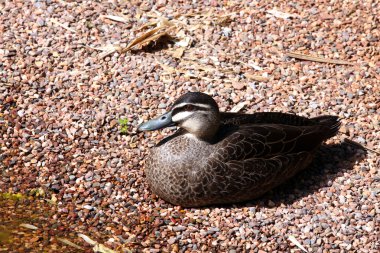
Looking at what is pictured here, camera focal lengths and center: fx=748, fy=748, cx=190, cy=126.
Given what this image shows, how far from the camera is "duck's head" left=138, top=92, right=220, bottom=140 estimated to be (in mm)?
6285

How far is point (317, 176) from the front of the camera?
6.87 metres

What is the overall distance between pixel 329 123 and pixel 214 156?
1.26m

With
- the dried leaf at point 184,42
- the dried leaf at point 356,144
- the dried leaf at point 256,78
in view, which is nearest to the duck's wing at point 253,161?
the dried leaf at point 356,144

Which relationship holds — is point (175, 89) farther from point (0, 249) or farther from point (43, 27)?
point (0, 249)

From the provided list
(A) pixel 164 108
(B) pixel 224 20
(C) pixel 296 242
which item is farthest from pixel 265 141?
(B) pixel 224 20

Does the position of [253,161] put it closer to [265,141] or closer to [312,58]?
[265,141]

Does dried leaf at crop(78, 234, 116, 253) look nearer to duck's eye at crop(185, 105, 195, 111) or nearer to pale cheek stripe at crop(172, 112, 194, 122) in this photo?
pale cheek stripe at crop(172, 112, 194, 122)

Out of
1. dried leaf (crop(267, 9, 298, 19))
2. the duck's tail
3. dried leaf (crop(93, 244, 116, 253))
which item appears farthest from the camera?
dried leaf (crop(267, 9, 298, 19))

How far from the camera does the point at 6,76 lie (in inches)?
307

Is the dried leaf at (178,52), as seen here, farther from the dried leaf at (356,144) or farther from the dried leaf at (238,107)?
the dried leaf at (356,144)

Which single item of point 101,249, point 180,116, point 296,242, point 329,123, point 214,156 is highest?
point 180,116

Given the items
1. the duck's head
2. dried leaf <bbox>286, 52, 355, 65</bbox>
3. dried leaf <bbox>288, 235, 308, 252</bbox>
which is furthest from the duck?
dried leaf <bbox>286, 52, 355, 65</bbox>

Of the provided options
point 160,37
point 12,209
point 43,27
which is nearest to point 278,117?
point 160,37

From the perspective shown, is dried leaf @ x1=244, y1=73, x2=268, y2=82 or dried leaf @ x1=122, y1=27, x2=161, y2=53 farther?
dried leaf @ x1=122, y1=27, x2=161, y2=53
